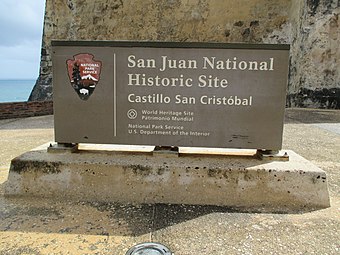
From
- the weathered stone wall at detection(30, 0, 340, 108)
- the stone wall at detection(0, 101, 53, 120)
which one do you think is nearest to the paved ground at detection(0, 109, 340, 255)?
the stone wall at detection(0, 101, 53, 120)

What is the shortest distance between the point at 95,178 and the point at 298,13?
10274 millimetres

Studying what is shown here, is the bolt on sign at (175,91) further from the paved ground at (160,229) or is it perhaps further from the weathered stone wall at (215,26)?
the weathered stone wall at (215,26)

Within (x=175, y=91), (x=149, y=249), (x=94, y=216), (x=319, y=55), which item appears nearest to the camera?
(x=149, y=249)

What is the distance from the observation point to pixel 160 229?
2.21 metres

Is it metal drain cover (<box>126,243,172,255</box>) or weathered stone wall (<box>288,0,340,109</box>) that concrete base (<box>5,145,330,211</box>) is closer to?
metal drain cover (<box>126,243,172,255</box>)

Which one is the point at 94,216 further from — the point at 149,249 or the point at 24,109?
the point at 24,109

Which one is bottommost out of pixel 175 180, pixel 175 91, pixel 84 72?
pixel 175 180

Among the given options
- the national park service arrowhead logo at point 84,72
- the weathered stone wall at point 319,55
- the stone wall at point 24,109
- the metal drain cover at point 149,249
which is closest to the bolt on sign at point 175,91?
the national park service arrowhead logo at point 84,72

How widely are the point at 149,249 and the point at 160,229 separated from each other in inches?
11.3

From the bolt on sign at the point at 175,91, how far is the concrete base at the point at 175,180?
24 cm

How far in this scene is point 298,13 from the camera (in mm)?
10352

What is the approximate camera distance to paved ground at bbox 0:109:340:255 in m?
1.98

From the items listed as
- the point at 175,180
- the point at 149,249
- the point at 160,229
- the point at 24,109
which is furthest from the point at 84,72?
the point at 24,109

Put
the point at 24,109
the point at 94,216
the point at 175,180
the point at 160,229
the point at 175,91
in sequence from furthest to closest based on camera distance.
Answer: the point at 24,109
the point at 175,91
the point at 175,180
the point at 94,216
the point at 160,229
